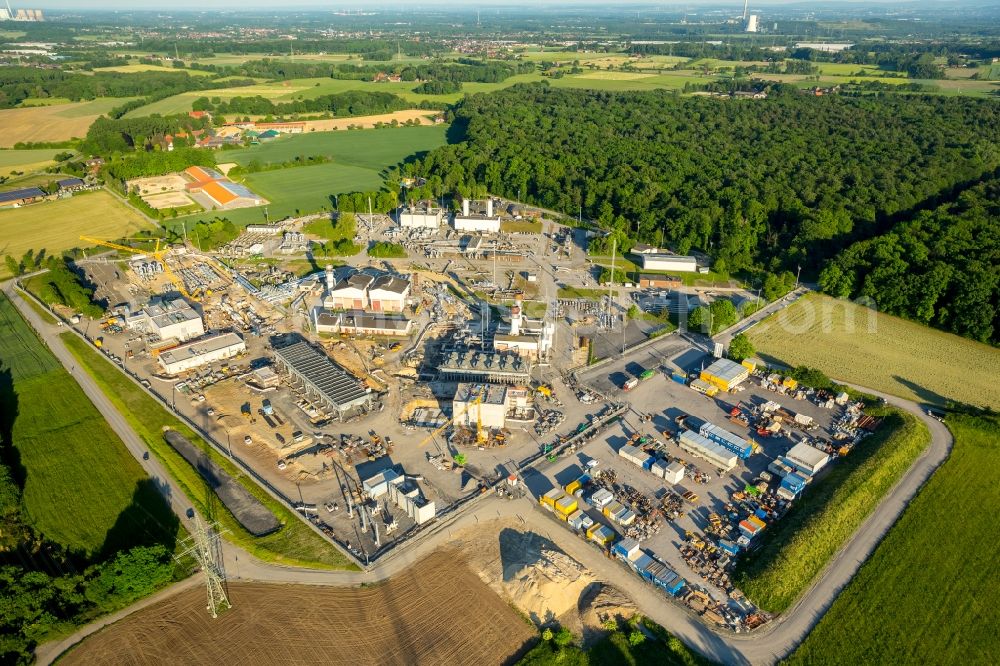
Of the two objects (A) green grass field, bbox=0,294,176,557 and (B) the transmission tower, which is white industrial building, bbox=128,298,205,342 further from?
(B) the transmission tower

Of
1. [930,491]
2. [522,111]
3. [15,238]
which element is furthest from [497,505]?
[522,111]

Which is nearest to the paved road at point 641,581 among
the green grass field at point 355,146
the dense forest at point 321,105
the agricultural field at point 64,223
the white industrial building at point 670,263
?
the white industrial building at point 670,263

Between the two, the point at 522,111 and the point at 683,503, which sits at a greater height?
the point at 522,111

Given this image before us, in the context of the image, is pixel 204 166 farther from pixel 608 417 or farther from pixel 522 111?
pixel 608 417

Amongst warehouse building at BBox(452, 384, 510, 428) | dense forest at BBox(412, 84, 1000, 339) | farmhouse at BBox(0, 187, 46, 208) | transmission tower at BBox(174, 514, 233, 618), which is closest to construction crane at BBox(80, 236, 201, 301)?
farmhouse at BBox(0, 187, 46, 208)

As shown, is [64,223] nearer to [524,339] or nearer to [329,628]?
[524,339]

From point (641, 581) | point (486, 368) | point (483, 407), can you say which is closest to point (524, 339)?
point (486, 368)

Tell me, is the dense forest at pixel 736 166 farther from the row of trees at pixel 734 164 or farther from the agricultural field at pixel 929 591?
the agricultural field at pixel 929 591
